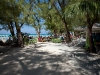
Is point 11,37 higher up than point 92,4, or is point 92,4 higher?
point 92,4

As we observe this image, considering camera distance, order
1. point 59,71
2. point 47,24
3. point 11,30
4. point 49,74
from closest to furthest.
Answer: point 49,74, point 59,71, point 11,30, point 47,24

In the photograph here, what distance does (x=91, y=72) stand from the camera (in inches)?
273

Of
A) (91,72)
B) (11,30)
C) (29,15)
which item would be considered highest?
(29,15)

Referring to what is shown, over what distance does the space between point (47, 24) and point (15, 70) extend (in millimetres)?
29335

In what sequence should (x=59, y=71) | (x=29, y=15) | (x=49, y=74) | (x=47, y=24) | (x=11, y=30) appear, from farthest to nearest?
(x=47, y=24) < (x=11, y=30) < (x=29, y=15) < (x=59, y=71) < (x=49, y=74)

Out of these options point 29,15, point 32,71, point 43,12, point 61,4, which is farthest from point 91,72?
point 43,12

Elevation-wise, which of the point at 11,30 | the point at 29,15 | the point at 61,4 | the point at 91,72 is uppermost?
the point at 61,4

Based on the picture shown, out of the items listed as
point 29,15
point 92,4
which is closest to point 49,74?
point 92,4

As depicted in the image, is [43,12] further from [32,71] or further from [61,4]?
[32,71]

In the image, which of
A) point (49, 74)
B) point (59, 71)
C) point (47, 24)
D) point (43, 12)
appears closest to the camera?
point (49, 74)

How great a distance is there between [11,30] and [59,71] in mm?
17216

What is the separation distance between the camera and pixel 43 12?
28.8 metres

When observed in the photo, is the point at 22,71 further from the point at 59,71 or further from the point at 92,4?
the point at 92,4

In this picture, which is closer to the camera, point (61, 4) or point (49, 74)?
point (49, 74)
